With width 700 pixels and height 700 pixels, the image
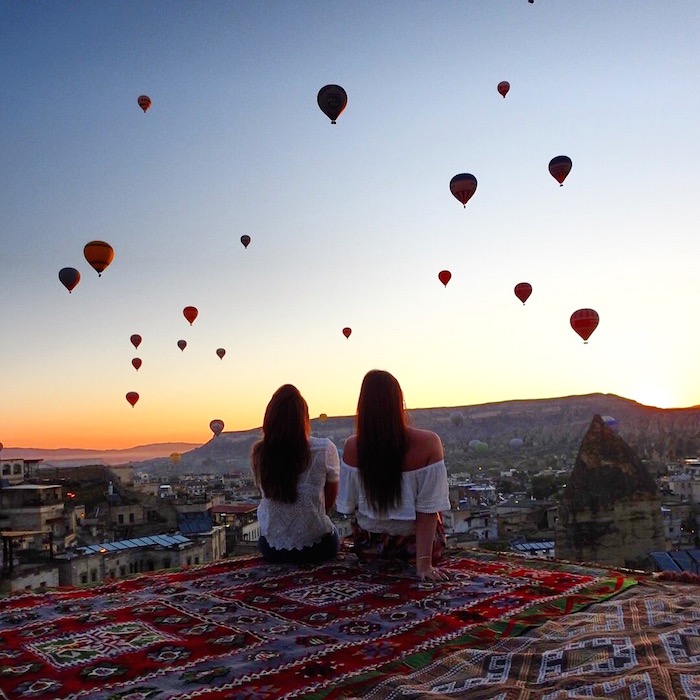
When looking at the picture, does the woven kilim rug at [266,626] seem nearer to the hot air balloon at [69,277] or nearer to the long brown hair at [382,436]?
the long brown hair at [382,436]

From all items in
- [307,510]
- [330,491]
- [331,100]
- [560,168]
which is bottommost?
[307,510]

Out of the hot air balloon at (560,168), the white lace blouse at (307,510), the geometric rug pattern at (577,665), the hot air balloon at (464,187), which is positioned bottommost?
the geometric rug pattern at (577,665)

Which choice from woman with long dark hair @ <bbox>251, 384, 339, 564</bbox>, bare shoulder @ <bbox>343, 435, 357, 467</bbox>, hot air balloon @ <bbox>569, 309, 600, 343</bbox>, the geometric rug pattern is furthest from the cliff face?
the geometric rug pattern

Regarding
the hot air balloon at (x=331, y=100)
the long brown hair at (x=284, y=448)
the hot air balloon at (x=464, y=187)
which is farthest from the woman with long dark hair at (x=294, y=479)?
the hot air balloon at (x=464, y=187)

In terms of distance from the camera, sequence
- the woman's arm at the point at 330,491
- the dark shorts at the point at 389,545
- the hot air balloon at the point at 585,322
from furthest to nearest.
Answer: the hot air balloon at the point at 585,322, the woman's arm at the point at 330,491, the dark shorts at the point at 389,545

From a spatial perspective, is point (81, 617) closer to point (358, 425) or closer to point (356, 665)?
point (356, 665)

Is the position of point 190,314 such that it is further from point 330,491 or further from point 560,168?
point 330,491

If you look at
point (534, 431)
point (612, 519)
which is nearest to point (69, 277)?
point (612, 519)
